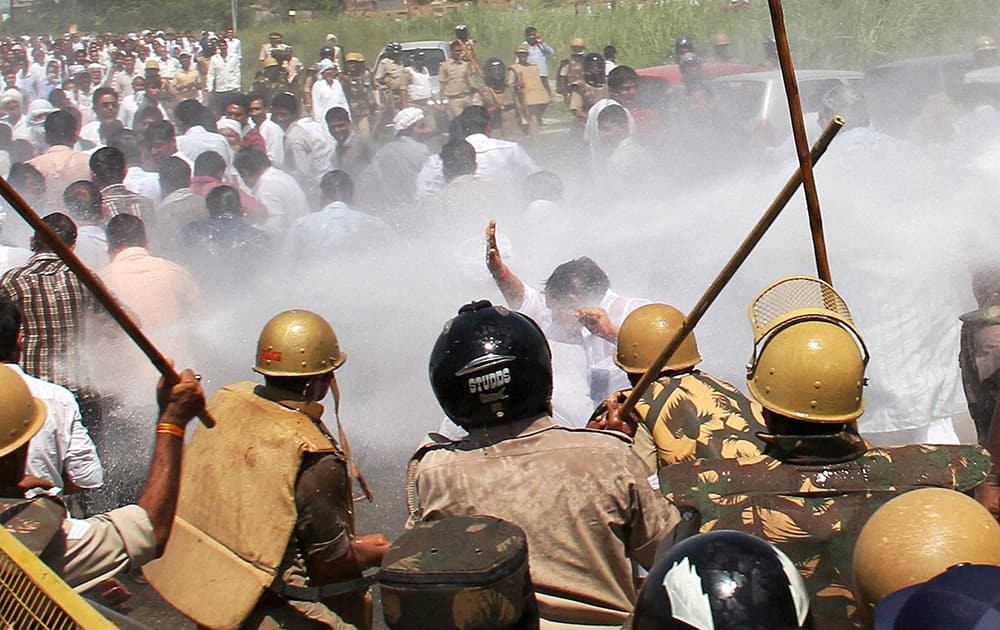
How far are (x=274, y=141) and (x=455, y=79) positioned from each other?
3891 millimetres

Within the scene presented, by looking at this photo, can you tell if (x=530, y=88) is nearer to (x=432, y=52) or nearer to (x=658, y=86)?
(x=432, y=52)

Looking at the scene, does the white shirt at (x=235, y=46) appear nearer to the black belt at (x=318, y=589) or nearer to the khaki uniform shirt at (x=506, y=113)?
the khaki uniform shirt at (x=506, y=113)

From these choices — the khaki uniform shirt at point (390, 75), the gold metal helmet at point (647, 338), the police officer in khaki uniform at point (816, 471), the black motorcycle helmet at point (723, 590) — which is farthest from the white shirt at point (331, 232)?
the khaki uniform shirt at point (390, 75)

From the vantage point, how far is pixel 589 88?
14.0m

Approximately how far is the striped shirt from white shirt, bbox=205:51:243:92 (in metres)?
12.3

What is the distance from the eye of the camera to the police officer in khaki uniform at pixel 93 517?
256 cm

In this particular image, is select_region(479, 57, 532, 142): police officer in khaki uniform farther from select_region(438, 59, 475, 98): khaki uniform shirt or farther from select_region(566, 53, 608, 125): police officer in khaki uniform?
select_region(566, 53, 608, 125): police officer in khaki uniform

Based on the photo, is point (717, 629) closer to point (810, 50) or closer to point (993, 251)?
point (993, 251)

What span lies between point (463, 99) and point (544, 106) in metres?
1.04

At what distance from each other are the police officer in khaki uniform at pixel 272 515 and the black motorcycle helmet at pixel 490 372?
1.80 ft

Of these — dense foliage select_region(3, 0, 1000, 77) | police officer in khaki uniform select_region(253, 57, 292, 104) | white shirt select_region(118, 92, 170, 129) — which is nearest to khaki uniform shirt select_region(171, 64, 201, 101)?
police officer in khaki uniform select_region(253, 57, 292, 104)

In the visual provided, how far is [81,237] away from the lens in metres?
7.50

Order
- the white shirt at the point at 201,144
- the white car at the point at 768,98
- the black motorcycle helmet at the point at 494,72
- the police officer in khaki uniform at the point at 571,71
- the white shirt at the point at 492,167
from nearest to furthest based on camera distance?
the white shirt at the point at 492,167, the white car at the point at 768,98, the white shirt at the point at 201,144, the black motorcycle helmet at the point at 494,72, the police officer in khaki uniform at the point at 571,71

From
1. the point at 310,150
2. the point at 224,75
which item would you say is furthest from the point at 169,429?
the point at 224,75
